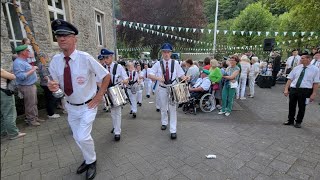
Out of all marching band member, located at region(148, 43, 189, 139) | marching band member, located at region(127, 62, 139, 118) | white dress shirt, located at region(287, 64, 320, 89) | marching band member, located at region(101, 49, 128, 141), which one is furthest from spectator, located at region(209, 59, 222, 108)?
marching band member, located at region(101, 49, 128, 141)

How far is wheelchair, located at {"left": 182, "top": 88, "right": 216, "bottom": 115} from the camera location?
254 inches

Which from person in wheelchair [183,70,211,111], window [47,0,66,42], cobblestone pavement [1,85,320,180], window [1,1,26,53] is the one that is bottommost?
cobblestone pavement [1,85,320,180]

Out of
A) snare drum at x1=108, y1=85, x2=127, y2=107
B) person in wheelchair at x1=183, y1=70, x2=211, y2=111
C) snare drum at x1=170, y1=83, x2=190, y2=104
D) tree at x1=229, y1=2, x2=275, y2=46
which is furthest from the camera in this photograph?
tree at x1=229, y1=2, x2=275, y2=46

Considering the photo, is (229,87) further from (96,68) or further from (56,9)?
(56,9)

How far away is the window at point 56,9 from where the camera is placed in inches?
307

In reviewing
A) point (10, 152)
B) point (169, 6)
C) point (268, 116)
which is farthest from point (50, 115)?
point (169, 6)

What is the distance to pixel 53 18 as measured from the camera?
313 inches

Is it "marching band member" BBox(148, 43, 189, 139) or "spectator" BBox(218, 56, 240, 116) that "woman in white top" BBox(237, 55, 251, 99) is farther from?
"marching band member" BBox(148, 43, 189, 139)

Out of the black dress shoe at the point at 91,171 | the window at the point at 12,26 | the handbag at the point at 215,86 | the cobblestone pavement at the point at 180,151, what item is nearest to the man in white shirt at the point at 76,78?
the black dress shoe at the point at 91,171

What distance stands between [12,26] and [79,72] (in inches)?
221

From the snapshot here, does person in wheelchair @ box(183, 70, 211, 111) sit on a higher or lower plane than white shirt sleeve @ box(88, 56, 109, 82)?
lower

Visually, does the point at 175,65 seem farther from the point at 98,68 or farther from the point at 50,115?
the point at 50,115

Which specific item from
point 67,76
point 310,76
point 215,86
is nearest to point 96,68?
point 67,76

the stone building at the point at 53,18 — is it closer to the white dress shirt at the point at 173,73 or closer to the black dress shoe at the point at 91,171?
the black dress shoe at the point at 91,171
